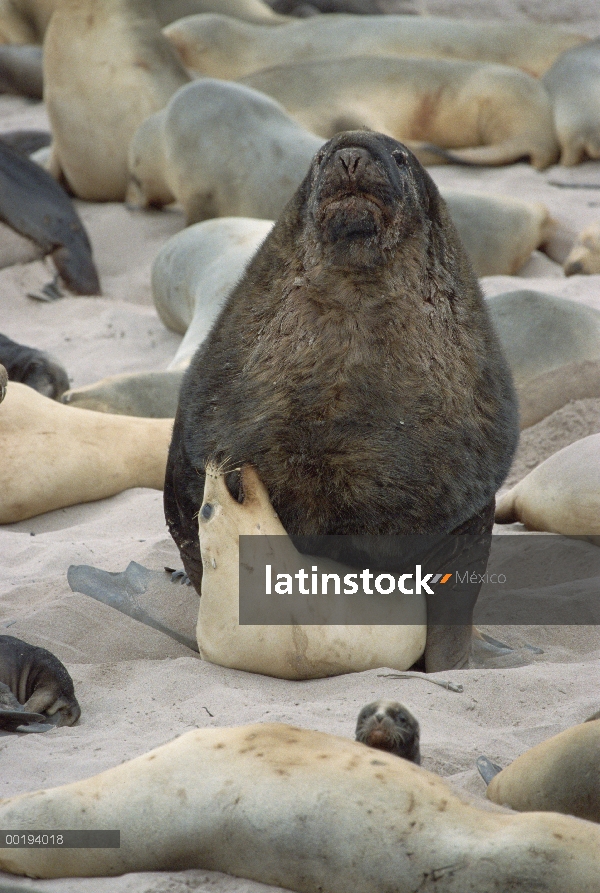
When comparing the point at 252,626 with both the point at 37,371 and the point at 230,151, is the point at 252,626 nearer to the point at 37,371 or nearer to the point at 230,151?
the point at 37,371

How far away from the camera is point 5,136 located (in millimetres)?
8680

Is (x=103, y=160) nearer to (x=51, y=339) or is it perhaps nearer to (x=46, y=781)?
(x=51, y=339)

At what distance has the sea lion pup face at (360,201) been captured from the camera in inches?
104

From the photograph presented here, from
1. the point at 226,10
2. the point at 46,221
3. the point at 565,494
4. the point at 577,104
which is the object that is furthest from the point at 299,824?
the point at 226,10

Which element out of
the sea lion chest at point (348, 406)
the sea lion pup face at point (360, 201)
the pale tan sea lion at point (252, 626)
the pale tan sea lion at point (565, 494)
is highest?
the sea lion pup face at point (360, 201)

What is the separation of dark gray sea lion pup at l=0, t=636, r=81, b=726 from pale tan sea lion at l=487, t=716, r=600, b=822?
36.3 inches

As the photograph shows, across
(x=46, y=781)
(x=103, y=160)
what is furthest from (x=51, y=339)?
(x=46, y=781)

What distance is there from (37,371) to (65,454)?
861mm

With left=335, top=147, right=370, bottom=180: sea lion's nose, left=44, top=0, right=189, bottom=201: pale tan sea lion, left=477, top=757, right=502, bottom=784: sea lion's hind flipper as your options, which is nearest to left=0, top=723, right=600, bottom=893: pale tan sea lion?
left=477, top=757, right=502, bottom=784: sea lion's hind flipper

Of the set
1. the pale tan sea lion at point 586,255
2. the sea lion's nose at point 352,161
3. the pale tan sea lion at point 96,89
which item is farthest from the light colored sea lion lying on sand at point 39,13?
the sea lion's nose at point 352,161

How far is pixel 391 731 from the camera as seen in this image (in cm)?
218

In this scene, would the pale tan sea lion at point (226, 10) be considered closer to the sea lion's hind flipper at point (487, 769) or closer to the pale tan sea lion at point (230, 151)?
the pale tan sea lion at point (230, 151)

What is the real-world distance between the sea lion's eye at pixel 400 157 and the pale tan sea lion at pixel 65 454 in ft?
6.41

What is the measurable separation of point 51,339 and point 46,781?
4.09 m
